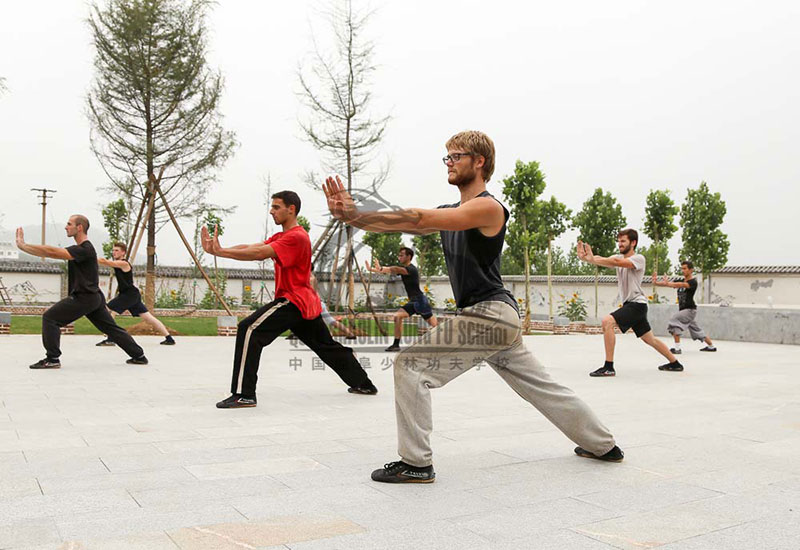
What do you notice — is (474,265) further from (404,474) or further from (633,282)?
(633,282)

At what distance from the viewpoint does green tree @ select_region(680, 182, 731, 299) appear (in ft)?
98.8

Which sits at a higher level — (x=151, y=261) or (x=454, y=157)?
(x=454, y=157)

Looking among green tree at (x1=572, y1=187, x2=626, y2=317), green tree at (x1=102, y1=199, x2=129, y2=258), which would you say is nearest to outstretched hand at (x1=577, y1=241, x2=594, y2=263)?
green tree at (x1=572, y1=187, x2=626, y2=317)

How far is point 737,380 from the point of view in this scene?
8.34 metres

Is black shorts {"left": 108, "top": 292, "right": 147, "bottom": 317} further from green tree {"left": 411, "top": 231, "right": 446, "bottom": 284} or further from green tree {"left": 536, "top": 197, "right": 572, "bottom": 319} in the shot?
green tree {"left": 411, "top": 231, "right": 446, "bottom": 284}

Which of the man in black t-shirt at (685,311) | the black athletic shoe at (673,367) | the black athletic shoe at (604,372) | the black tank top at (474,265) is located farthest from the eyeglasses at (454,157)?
the man in black t-shirt at (685,311)

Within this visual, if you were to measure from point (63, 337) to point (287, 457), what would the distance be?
10.4 metres

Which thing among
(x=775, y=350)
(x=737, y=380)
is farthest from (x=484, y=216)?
(x=775, y=350)

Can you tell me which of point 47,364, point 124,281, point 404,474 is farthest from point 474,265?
point 124,281

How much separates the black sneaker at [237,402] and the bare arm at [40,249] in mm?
2592

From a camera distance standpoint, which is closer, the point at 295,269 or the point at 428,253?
the point at 295,269

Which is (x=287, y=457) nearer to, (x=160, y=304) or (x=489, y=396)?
(x=489, y=396)

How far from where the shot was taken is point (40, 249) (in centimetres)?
698

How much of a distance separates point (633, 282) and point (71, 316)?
260 inches
